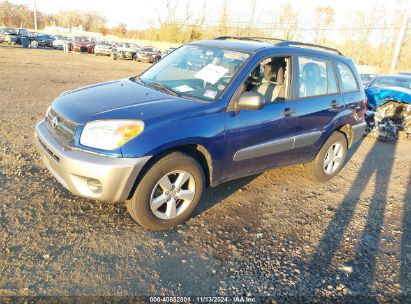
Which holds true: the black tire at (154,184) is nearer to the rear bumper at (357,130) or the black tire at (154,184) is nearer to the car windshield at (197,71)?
the car windshield at (197,71)

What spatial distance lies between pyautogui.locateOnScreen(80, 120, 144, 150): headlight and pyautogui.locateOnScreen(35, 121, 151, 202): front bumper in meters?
0.11

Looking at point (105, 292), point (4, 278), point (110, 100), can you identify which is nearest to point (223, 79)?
point (110, 100)

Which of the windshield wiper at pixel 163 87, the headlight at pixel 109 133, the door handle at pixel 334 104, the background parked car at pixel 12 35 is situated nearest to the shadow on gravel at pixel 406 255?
the door handle at pixel 334 104

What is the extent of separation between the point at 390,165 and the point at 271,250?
4.15 meters

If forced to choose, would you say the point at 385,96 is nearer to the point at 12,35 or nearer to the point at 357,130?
the point at 357,130

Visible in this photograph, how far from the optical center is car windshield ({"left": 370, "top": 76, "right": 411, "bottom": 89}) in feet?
31.0

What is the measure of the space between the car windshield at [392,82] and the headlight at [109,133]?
8.95 metres

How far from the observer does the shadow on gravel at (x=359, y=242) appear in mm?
2848

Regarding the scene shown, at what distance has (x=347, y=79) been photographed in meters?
4.95

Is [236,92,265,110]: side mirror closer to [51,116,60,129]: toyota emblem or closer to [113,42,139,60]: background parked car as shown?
[51,116,60,129]: toyota emblem

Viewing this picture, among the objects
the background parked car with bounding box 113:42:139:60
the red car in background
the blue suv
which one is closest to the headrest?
the blue suv

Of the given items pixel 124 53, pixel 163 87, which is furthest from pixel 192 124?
pixel 124 53

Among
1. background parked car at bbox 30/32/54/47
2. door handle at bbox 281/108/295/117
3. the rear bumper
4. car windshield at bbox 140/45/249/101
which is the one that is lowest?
the rear bumper

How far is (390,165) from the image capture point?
241 inches
